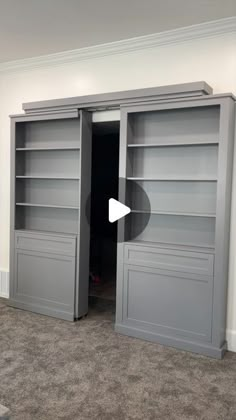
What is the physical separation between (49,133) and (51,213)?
0.92m

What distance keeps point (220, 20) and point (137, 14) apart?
28.6 inches

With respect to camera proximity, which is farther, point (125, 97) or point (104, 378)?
point (125, 97)

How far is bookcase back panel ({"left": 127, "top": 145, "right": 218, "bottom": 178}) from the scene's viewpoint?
11.1 ft

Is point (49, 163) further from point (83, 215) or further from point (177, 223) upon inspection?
point (177, 223)

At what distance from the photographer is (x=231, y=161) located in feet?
10.7

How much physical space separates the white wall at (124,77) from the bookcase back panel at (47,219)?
375 mm

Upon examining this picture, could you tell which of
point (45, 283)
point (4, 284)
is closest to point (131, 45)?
point (45, 283)

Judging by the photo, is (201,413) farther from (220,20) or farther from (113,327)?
(220,20)

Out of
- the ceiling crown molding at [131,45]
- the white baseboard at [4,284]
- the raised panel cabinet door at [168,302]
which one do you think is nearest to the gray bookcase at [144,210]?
the raised panel cabinet door at [168,302]

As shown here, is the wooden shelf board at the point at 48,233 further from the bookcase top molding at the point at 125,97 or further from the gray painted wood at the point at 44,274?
the bookcase top molding at the point at 125,97

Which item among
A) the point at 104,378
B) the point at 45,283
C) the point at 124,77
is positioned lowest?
the point at 104,378

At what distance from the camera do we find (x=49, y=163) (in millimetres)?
4340

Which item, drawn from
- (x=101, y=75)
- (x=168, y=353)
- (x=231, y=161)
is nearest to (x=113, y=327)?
(x=168, y=353)

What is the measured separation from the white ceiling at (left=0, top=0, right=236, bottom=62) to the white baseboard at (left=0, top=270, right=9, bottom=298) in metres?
2.73
